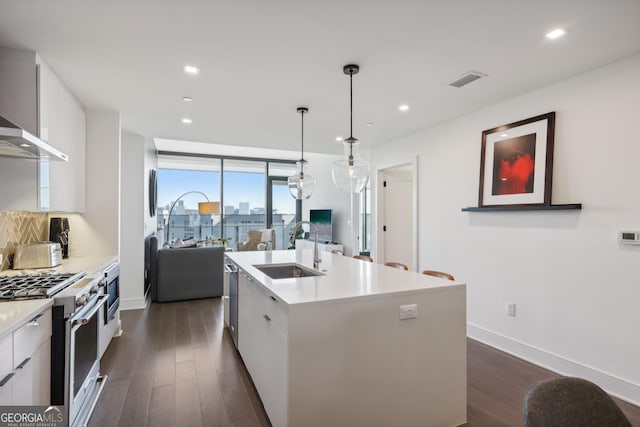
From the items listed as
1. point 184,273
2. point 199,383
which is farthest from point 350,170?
point 184,273

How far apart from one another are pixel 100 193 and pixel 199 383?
2.35 metres

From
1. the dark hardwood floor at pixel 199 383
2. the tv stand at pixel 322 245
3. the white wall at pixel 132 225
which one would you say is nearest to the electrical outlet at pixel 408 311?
the dark hardwood floor at pixel 199 383

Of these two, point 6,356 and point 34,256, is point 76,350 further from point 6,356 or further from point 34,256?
point 34,256

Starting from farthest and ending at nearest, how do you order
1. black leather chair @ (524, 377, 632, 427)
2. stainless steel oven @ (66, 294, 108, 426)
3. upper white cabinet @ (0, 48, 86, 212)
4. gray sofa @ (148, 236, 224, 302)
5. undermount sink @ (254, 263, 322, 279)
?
1. gray sofa @ (148, 236, 224, 302)
2. undermount sink @ (254, 263, 322, 279)
3. upper white cabinet @ (0, 48, 86, 212)
4. stainless steel oven @ (66, 294, 108, 426)
5. black leather chair @ (524, 377, 632, 427)

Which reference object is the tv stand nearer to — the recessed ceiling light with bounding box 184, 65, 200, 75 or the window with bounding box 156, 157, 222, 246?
the window with bounding box 156, 157, 222, 246

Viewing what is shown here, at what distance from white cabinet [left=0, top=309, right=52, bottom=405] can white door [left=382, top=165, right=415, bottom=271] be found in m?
4.41

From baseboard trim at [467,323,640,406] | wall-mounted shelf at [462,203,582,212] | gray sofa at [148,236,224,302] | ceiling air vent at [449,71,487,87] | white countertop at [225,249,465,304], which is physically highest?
ceiling air vent at [449,71,487,87]

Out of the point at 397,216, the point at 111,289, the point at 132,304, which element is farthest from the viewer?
the point at 397,216

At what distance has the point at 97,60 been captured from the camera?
2.43 metres

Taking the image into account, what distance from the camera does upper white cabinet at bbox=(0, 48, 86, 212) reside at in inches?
89.7

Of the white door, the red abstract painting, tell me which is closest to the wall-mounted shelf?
the red abstract painting

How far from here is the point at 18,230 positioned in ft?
8.90

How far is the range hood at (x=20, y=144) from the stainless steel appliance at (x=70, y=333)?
2.68 ft

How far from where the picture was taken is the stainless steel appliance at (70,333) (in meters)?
1.73
